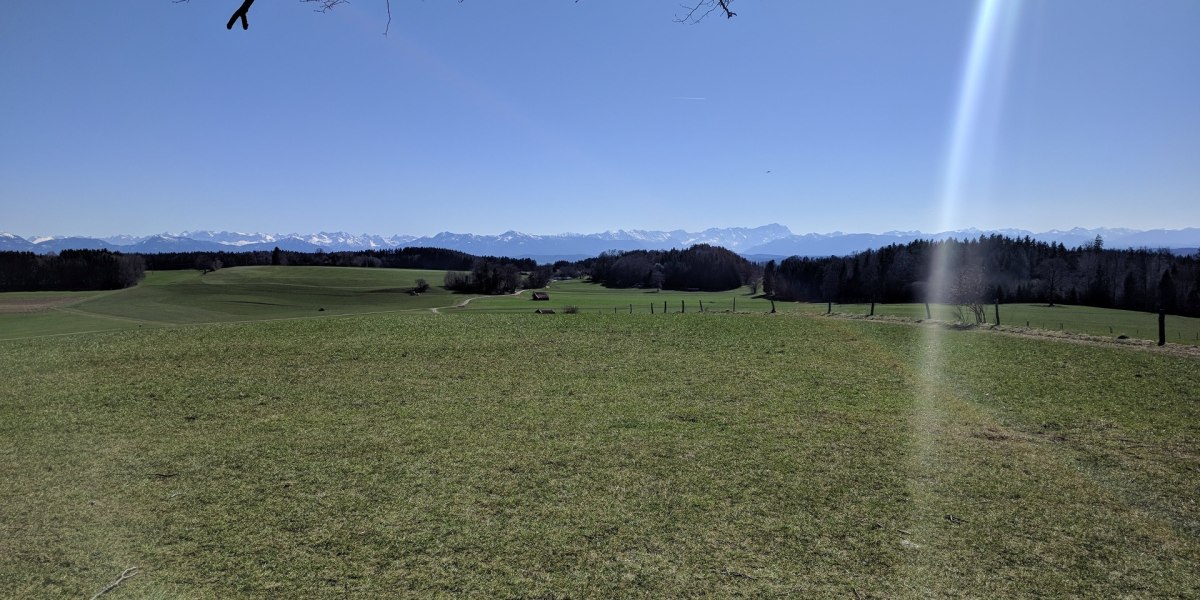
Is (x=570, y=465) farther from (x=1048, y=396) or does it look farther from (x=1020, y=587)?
(x=1048, y=396)

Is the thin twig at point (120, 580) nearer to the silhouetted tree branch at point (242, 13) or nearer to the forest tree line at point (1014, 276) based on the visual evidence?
the silhouetted tree branch at point (242, 13)

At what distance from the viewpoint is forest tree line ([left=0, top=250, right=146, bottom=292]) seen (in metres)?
76.1

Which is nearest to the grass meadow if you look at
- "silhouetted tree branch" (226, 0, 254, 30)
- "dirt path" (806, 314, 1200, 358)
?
"dirt path" (806, 314, 1200, 358)

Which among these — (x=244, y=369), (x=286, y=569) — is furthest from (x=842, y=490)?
(x=244, y=369)

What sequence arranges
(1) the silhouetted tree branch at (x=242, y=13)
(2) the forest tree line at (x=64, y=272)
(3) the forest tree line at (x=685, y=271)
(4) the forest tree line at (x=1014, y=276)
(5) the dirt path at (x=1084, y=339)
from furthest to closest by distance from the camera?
(3) the forest tree line at (x=685, y=271) < (2) the forest tree line at (x=64, y=272) < (4) the forest tree line at (x=1014, y=276) < (5) the dirt path at (x=1084, y=339) < (1) the silhouetted tree branch at (x=242, y=13)

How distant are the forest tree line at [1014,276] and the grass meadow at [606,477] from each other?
53.0 m

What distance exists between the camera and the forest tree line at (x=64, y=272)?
7612cm

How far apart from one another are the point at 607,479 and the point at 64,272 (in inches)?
3967

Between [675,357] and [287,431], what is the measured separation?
10791 mm

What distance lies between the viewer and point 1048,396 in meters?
12.0

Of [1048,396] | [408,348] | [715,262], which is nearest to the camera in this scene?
[1048,396]

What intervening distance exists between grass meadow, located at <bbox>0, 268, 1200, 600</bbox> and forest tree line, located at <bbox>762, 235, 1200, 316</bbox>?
53.0 meters

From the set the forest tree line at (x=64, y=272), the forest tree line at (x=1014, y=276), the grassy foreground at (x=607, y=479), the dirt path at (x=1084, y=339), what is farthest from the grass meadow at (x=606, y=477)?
the forest tree line at (x=64, y=272)

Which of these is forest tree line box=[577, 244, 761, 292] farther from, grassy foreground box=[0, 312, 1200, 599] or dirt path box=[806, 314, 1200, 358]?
grassy foreground box=[0, 312, 1200, 599]
